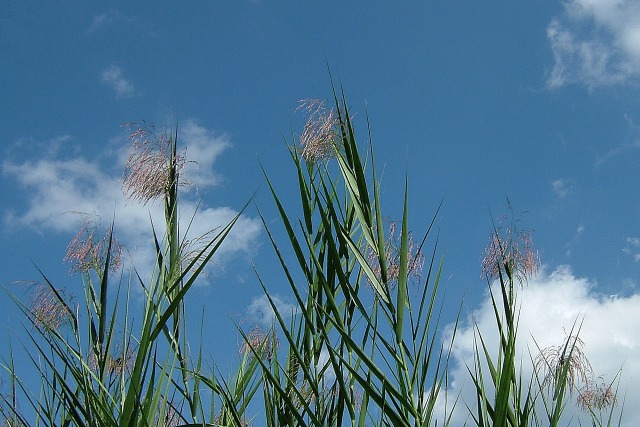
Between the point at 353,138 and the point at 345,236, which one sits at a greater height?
the point at 353,138

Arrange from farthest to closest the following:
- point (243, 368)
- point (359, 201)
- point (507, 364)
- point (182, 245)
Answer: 1. point (243, 368)
2. point (182, 245)
3. point (359, 201)
4. point (507, 364)

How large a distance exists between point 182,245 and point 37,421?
66 centimetres

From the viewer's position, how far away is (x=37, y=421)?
1993 mm

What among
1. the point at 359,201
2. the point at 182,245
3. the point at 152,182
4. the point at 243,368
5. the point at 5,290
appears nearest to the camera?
the point at 5,290

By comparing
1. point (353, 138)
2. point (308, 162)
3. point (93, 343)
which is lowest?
point (93, 343)

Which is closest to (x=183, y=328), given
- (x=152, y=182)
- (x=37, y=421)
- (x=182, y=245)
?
(x=182, y=245)

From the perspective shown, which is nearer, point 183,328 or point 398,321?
point 398,321

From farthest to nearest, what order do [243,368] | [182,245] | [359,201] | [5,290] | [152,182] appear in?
[243,368]
[152,182]
[182,245]
[359,201]
[5,290]

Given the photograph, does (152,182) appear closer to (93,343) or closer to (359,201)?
(93,343)

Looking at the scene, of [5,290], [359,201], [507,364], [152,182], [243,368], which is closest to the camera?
[507,364]

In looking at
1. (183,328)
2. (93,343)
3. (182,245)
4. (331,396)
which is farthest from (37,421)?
(331,396)

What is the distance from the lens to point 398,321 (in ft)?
4.66

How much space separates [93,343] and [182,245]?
34 cm

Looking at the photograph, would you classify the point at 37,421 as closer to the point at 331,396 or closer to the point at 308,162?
the point at 331,396
